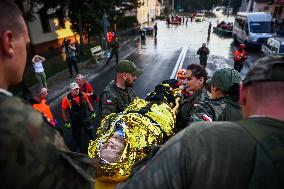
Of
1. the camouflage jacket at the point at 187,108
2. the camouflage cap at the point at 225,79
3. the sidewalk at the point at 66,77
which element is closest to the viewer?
the camouflage cap at the point at 225,79

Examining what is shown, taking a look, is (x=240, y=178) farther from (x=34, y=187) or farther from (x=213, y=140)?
(x=34, y=187)

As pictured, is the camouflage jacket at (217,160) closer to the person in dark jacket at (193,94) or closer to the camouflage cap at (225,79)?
the camouflage cap at (225,79)

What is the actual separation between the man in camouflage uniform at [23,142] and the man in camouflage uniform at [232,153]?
0.39m

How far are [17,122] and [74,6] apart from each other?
51.6 ft

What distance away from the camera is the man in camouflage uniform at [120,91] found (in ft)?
13.8

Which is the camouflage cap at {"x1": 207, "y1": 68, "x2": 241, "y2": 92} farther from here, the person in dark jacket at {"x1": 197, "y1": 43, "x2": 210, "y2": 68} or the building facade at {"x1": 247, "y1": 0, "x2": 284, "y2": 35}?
the building facade at {"x1": 247, "y1": 0, "x2": 284, "y2": 35}

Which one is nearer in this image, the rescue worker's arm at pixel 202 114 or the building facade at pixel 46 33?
the rescue worker's arm at pixel 202 114

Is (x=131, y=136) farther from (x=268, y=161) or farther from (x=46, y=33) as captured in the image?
(x=46, y=33)

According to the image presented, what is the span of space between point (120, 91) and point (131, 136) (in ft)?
5.42

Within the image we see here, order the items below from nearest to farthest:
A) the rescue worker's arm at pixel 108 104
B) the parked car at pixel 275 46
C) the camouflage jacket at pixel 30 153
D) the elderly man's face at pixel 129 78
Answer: the camouflage jacket at pixel 30 153
the rescue worker's arm at pixel 108 104
the elderly man's face at pixel 129 78
the parked car at pixel 275 46

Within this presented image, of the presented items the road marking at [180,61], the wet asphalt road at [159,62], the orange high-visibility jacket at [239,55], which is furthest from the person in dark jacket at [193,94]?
the orange high-visibility jacket at [239,55]

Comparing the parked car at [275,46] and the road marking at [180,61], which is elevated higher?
the parked car at [275,46]

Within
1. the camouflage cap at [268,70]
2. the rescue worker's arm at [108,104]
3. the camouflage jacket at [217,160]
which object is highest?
the camouflage cap at [268,70]

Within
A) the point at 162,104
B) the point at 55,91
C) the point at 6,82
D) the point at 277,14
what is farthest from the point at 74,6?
the point at 277,14
